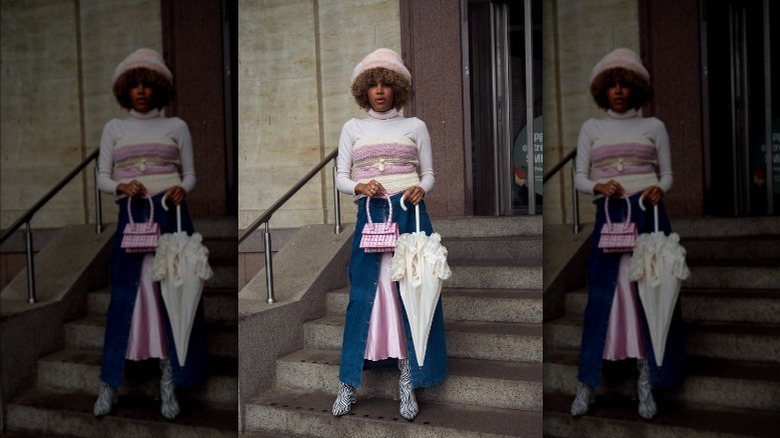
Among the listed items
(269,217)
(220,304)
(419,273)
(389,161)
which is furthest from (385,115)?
(220,304)

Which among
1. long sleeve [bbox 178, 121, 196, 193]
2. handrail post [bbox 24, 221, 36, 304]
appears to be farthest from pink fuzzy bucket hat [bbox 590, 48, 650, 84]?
handrail post [bbox 24, 221, 36, 304]

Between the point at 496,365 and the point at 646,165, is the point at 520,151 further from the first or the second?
the point at 646,165

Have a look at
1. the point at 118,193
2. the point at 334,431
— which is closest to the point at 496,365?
the point at 334,431

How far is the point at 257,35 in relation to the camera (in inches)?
108

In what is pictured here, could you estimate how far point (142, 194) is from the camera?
4.87 ft

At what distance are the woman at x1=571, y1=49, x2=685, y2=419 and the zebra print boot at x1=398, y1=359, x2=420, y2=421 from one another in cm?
96

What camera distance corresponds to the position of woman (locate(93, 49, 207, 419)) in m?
1.46

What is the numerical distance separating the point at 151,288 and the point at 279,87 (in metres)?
1.45

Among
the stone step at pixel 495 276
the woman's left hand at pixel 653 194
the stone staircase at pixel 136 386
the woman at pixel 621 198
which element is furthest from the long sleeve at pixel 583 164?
the stone step at pixel 495 276

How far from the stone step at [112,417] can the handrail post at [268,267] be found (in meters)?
1.06

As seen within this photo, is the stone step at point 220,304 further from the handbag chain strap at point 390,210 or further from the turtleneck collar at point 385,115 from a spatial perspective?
the turtleneck collar at point 385,115

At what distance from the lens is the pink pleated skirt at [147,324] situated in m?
1.56

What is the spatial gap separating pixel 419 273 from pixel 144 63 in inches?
43.2

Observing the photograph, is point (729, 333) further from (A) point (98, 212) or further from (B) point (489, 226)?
(B) point (489, 226)
